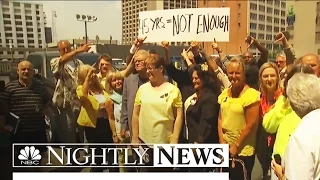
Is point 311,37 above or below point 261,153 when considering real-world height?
above

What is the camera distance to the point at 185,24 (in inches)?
79.5

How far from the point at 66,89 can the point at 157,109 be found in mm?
663

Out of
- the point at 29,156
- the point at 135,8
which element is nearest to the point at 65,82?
the point at 29,156

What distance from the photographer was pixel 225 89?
6.49 feet

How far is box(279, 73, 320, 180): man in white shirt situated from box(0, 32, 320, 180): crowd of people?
1.29 ft

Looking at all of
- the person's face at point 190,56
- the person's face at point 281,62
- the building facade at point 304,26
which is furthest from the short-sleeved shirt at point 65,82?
the building facade at point 304,26

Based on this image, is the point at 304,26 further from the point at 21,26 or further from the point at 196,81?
the point at 21,26

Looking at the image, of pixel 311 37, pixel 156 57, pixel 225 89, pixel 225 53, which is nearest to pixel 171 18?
pixel 156 57

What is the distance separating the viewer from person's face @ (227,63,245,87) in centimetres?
193

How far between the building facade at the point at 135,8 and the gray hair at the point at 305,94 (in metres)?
0.81

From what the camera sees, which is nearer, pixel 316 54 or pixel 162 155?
pixel 316 54

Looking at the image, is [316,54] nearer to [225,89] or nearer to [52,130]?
[225,89]

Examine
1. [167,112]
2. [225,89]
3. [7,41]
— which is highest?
[7,41]

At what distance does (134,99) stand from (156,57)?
340 millimetres
